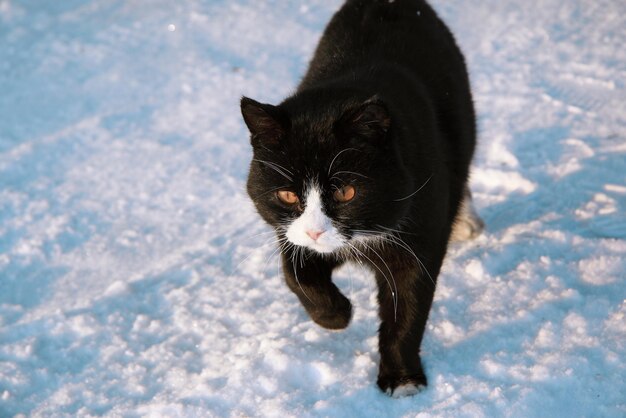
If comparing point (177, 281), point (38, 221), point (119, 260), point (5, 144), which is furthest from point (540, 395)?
point (5, 144)

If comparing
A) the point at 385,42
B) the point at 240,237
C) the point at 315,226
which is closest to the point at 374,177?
the point at 315,226

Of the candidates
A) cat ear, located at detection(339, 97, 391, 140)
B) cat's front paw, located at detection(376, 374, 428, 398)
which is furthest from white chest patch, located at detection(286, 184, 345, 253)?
cat's front paw, located at detection(376, 374, 428, 398)

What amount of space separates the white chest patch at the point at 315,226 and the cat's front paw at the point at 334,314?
0.44 metres

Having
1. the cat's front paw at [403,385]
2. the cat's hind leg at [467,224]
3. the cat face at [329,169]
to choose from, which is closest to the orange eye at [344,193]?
the cat face at [329,169]

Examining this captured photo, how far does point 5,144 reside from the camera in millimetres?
4809

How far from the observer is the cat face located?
2.26 m

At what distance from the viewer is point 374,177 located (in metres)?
2.29

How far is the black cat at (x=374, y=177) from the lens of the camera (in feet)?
7.47

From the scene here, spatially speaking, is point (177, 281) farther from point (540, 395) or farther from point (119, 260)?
point (540, 395)

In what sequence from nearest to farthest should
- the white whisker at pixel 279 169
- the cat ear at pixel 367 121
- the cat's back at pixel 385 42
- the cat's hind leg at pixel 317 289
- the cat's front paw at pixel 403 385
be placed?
1. the cat ear at pixel 367 121
2. the white whisker at pixel 279 169
3. the cat's front paw at pixel 403 385
4. the cat's hind leg at pixel 317 289
5. the cat's back at pixel 385 42

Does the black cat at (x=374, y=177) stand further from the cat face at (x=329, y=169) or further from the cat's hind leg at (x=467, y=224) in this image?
the cat's hind leg at (x=467, y=224)

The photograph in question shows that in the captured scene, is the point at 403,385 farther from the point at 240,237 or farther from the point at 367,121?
the point at 240,237

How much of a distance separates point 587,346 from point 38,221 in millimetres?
3046

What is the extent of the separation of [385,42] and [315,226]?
121 cm
